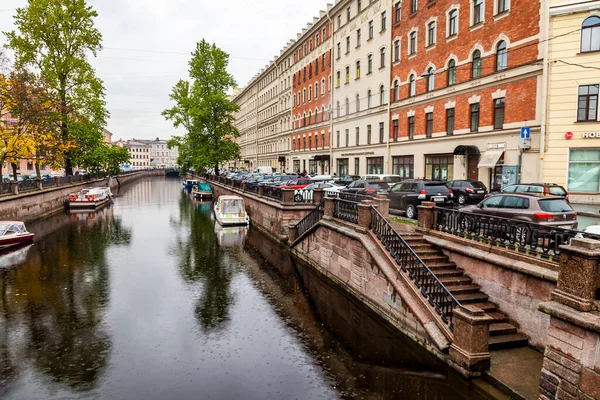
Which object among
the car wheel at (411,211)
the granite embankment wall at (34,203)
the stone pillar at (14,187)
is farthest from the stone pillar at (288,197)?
the stone pillar at (14,187)

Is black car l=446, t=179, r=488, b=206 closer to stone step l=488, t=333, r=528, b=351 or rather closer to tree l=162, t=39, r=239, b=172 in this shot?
stone step l=488, t=333, r=528, b=351

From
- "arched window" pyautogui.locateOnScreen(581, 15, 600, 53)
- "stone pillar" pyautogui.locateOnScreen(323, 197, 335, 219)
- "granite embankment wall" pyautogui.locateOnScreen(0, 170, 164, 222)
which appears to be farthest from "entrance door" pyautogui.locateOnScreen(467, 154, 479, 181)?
"granite embankment wall" pyautogui.locateOnScreen(0, 170, 164, 222)

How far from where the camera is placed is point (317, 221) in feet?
59.6

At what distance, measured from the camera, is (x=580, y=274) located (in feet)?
20.6

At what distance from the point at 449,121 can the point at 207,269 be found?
21.5 metres

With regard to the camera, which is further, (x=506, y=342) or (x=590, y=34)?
(x=590, y=34)

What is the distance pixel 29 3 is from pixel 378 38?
109 feet

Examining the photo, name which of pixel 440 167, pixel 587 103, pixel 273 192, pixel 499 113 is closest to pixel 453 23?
pixel 499 113

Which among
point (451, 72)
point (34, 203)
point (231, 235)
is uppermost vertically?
point (451, 72)

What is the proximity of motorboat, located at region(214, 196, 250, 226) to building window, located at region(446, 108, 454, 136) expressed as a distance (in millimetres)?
16567

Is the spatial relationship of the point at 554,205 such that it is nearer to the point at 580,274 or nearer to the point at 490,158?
the point at 580,274

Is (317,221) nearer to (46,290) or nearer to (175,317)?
(175,317)

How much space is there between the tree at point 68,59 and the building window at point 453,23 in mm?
34061

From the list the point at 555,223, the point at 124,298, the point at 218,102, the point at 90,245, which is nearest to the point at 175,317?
the point at 124,298
